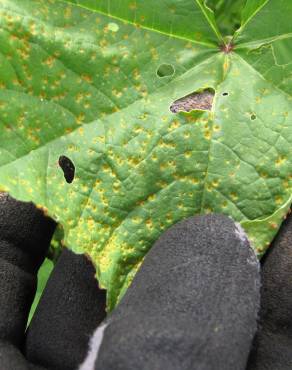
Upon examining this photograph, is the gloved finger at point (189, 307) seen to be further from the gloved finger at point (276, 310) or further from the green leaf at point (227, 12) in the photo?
the green leaf at point (227, 12)

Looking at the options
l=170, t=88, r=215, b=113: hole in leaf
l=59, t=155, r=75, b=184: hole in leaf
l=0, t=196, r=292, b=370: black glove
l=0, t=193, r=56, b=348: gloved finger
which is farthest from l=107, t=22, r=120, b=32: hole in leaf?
l=0, t=193, r=56, b=348: gloved finger

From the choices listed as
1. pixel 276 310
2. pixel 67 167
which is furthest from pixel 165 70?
pixel 276 310

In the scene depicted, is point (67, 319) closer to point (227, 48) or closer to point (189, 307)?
point (189, 307)

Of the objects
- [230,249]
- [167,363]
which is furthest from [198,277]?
[167,363]

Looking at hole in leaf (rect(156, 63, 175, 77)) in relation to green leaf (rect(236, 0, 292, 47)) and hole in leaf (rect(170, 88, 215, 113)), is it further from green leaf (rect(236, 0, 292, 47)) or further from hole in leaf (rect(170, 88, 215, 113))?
green leaf (rect(236, 0, 292, 47))

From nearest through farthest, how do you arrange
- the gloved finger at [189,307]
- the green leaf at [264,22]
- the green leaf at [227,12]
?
the gloved finger at [189,307] → the green leaf at [264,22] → the green leaf at [227,12]

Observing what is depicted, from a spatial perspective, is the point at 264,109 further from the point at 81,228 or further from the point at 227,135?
the point at 81,228

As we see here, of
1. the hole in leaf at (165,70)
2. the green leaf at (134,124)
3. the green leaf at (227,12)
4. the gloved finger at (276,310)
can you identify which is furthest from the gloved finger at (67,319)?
the green leaf at (227,12)
